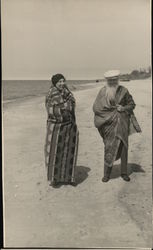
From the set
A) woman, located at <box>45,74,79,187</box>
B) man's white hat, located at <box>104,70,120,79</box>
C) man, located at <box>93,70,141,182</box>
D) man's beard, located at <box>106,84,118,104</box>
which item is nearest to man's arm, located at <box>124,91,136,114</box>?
man, located at <box>93,70,141,182</box>

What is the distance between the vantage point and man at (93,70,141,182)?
5398 mm

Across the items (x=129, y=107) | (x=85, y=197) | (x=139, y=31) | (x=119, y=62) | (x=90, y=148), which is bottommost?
(x=85, y=197)

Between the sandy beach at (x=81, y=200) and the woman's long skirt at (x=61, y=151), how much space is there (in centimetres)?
19

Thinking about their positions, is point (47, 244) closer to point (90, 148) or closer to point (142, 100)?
point (90, 148)

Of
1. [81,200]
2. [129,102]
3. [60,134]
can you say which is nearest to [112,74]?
[129,102]

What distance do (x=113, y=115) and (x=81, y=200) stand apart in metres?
1.11

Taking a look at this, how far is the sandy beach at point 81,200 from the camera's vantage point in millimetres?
4926

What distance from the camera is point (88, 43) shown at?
232 inches

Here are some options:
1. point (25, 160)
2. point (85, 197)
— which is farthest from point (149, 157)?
point (25, 160)

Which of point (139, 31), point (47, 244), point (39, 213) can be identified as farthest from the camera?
point (139, 31)

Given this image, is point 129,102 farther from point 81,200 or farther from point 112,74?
point 81,200

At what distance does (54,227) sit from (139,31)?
2.67m

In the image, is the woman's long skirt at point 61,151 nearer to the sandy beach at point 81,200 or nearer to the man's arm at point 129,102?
the sandy beach at point 81,200

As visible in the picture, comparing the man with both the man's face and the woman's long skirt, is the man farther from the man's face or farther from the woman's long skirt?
the woman's long skirt
